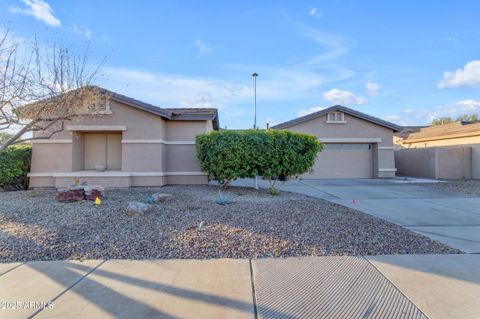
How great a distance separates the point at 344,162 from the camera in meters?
18.6

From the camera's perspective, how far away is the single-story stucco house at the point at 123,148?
12000 mm

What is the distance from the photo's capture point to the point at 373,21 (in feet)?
38.3

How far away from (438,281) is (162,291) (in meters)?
3.62

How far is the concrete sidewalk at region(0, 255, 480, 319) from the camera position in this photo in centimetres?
304

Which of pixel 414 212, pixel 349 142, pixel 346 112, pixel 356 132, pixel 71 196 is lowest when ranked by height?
pixel 414 212

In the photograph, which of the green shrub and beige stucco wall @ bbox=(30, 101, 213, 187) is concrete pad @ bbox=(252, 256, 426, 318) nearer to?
beige stucco wall @ bbox=(30, 101, 213, 187)

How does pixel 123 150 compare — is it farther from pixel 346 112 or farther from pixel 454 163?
pixel 454 163

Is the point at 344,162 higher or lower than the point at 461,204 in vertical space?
higher

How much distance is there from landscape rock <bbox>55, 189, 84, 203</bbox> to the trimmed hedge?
4.29m

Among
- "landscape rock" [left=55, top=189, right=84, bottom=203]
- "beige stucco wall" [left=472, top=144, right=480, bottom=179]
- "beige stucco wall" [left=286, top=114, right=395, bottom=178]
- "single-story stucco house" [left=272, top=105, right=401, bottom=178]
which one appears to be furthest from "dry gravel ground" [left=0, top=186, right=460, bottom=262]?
"beige stucco wall" [left=472, top=144, right=480, bottom=179]

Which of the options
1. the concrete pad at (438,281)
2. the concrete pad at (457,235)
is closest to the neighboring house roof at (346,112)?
the concrete pad at (457,235)

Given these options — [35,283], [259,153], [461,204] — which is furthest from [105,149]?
[461,204]

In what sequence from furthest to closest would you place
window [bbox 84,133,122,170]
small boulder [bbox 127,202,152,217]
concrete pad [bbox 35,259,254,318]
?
window [bbox 84,133,122,170] < small boulder [bbox 127,202,152,217] < concrete pad [bbox 35,259,254,318]

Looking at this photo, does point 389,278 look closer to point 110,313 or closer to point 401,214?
point 110,313
